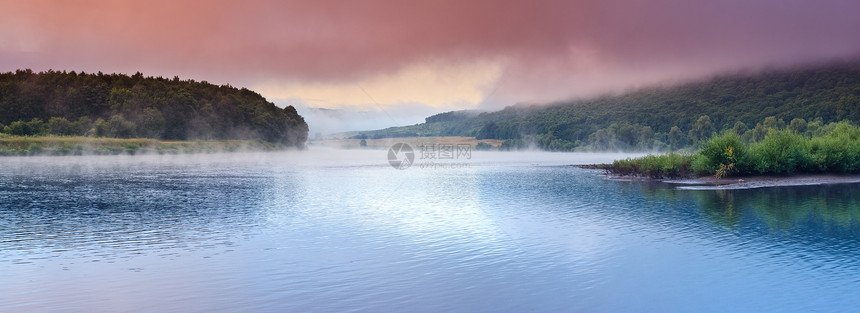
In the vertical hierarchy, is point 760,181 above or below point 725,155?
below

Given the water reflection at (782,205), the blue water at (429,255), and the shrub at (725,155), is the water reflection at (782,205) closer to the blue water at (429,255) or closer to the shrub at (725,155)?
the blue water at (429,255)

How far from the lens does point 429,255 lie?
867 inches

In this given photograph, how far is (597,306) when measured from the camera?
15547mm

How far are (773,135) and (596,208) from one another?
30445mm

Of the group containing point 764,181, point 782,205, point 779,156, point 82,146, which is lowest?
point 782,205

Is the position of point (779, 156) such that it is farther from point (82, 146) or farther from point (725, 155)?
point (82, 146)

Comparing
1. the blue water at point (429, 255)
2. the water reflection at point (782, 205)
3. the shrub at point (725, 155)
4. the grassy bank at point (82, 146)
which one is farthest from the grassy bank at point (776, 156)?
the grassy bank at point (82, 146)

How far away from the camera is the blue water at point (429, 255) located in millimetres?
15984

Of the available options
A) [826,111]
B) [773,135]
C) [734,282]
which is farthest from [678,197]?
[826,111]

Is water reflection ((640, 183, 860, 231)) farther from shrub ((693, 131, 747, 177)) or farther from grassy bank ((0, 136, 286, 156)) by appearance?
grassy bank ((0, 136, 286, 156))

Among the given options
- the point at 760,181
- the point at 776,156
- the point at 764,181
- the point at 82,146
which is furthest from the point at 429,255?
the point at 82,146

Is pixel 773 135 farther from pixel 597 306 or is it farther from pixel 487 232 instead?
pixel 597 306

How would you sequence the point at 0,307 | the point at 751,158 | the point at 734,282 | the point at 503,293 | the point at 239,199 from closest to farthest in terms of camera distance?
the point at 0,307, the point at 503,293, the point at 734,282, the point at 239,199, the point at 751,158

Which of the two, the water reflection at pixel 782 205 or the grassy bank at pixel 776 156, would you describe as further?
the grassy bank at pixel 776 156
